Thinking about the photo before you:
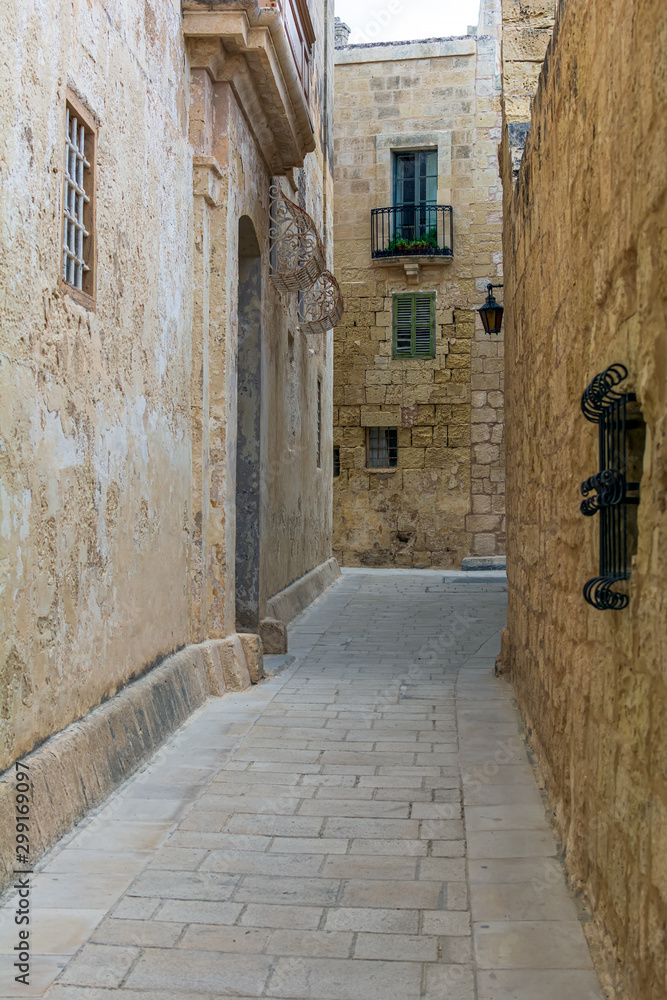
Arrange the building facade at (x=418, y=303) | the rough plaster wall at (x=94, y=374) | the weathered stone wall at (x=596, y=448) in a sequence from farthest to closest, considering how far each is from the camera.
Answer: the building facade at (x=418, y=303) → the rough plaster wall at (x=94, y=374) → the weathered stone wall at (x=596, y=448)

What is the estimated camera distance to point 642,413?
240 centimetres

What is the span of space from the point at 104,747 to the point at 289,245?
6254 mm

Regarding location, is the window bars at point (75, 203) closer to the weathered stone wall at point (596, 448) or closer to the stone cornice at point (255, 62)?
the weathered stone wall at point (596, 448)

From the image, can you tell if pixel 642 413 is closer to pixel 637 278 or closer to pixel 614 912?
pixel 637 278

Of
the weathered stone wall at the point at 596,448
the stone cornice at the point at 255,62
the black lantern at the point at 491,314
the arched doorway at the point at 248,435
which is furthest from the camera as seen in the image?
the black lantern at the point at 491,314

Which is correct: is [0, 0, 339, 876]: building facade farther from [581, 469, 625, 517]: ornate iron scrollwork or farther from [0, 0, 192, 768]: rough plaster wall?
[581, 469, 625, 517]: ornate iron scrollwork

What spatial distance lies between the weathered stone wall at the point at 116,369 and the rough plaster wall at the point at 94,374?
12 millimetres

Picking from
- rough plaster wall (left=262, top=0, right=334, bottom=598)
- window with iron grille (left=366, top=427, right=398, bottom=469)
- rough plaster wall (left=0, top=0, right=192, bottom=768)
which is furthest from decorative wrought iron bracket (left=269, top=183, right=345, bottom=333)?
window with iron grille (left=366, top=427, right=398, bottom=469)

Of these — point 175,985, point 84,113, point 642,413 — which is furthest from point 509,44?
point 175,985

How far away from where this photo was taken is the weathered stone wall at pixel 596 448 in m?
2.16

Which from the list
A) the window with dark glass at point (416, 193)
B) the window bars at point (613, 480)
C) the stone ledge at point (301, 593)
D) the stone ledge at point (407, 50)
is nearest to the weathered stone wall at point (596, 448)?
the window bars at point (613, 480)

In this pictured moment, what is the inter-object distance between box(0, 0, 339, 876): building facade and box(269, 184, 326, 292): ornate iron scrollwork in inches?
1.6

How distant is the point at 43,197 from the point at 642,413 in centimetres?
257

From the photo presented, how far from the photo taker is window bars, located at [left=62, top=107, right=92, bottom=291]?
4.19m
